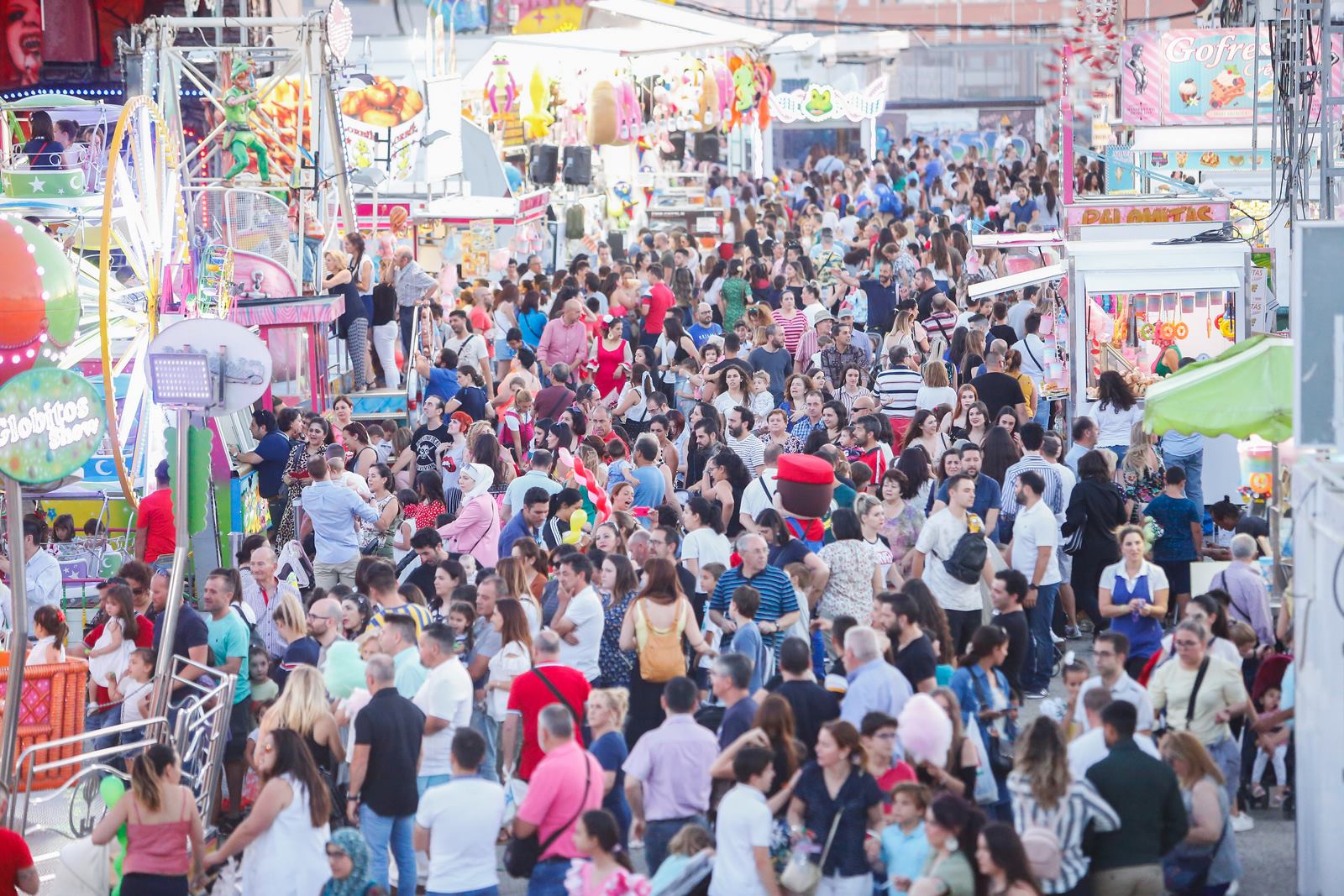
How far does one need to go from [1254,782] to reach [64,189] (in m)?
10.8

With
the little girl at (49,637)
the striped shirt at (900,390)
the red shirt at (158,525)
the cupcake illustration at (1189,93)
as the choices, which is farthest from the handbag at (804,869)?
the cupcake illustration at (1189,93)

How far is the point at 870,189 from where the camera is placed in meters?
31.1

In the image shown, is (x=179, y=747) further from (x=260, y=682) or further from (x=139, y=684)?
(x=260, y=682)

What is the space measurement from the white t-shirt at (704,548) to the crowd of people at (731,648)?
17 millimetres

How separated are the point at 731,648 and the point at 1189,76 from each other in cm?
1398

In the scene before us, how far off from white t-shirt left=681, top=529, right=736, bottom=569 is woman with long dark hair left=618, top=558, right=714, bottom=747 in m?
1.07

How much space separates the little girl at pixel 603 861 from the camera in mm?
6574

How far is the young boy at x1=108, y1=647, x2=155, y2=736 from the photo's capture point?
9195 mm

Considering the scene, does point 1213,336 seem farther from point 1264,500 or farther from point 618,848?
point 618,848

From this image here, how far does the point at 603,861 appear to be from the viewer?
260 inches

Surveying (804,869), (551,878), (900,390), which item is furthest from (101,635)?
(900,390)

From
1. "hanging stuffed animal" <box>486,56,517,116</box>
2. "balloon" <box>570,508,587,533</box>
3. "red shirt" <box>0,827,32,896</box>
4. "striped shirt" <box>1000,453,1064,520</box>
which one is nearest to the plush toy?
"balloon" <box>570,508,587,533</box>

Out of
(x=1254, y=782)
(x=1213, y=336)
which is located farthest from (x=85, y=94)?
(x=1254, y=782)

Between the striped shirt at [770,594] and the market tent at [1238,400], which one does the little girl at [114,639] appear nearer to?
the striped shirt at [770,594]
